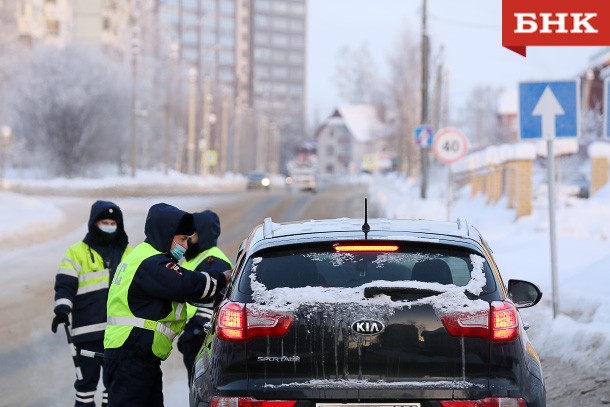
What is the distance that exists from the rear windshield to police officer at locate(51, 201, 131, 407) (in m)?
2.63

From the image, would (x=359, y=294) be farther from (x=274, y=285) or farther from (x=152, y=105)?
(x=152, y=105)

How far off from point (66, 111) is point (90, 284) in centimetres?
6376

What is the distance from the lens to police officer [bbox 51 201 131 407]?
24.9 feet

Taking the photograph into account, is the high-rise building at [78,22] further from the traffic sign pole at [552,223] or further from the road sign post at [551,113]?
the traffic sign pole at [552,223]

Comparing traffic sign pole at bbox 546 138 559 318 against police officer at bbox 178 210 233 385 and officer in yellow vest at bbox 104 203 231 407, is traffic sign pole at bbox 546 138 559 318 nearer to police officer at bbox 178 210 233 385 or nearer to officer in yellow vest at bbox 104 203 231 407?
police officer at bbox 178 210 233 385

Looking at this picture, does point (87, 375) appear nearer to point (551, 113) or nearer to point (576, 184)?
point (551, 113)

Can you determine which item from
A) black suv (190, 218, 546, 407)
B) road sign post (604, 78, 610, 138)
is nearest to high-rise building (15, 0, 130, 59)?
road sign post (604, 78, 610, 138)

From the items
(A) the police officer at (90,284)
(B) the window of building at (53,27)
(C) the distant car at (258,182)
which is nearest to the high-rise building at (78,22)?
(B) the window of building at (53,27)

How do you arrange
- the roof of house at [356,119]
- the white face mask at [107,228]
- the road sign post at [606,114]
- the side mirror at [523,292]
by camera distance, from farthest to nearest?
the roof of house at [356,119], the road sign post at [606,114], the white face mask at [107,228], the side mirror at [523,292]

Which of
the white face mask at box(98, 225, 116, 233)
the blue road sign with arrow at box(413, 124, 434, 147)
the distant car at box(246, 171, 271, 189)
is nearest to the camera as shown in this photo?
the white face mask at box(98, 225, 116, 233)

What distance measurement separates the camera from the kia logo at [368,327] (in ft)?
16.4

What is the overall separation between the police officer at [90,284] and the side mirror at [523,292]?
279 centimetres

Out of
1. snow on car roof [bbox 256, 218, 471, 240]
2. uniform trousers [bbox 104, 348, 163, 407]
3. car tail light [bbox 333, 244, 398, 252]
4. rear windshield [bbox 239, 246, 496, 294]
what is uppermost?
snow on car roof [bbox 256, 218, 471, 240]

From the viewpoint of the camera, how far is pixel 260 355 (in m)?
5.05
